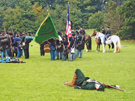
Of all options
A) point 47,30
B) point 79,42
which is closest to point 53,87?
point 47,30

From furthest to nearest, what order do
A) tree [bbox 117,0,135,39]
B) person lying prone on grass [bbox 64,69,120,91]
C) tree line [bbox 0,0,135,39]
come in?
tree line [bbox 0,0,135,39] < tree [bbox 117,0,135,39] < person lying prone on grass [bbox 64,69,120,91]

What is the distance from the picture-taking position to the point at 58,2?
79.6 metres

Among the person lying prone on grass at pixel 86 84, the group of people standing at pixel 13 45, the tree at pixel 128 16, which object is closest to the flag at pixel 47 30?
the group of people standing at pixel 13 45

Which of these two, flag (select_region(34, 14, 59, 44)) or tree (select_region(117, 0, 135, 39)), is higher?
tree (select_region(117, 0, 135, 39))

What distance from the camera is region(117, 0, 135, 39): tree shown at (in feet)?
120

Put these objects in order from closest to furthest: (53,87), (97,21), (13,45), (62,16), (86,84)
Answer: (86,84)
(53,87)
(13,45)
(97,21)
(62,16)

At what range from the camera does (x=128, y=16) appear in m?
38.5

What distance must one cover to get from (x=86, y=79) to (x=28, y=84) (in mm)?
1966

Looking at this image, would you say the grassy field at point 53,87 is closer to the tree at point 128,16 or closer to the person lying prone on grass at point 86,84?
the person lying prone on grass at point 86,84

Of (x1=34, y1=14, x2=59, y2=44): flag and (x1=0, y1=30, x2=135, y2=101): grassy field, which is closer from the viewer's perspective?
(x1=0, y1=30, x2=135, y2=101): grassy field

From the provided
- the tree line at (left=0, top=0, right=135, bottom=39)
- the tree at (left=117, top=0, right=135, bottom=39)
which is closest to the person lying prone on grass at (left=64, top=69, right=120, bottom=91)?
the tree at (left=117, top=0, right=135, bottom=39)

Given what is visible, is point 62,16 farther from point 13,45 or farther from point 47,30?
point 47,30

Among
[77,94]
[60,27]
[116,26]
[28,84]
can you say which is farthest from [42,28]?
[60,27]

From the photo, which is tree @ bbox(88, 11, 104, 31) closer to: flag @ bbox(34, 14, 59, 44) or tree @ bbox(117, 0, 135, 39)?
tree @ bbox(117, 0, 135, 39)
